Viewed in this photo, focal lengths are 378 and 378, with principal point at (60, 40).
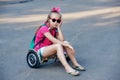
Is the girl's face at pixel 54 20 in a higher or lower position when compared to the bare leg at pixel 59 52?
higher

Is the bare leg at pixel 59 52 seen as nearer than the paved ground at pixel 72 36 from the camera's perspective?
Yes

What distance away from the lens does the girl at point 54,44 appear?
566 cm

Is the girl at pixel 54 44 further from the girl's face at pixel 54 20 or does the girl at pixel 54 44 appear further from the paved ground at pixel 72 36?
the paved ground at pixel 72 36

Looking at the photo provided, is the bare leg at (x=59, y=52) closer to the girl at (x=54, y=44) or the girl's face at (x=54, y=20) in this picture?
the girl at (x=54, y=44)

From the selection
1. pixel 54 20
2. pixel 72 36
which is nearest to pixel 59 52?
pixel 54 20

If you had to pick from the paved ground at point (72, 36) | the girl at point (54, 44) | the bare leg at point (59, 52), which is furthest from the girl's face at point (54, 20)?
the paved ground at point (72, 36)

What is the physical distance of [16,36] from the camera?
325 inches

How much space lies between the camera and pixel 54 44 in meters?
5.76

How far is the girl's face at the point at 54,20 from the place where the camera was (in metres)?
5.84

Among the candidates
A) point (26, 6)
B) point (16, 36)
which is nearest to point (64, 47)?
point (16, 36)

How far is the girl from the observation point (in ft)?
18.6

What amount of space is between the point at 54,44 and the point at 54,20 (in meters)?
0.39

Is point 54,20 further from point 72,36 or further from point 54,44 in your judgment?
point 72,36

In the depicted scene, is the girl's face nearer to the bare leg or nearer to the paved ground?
the bare leg
